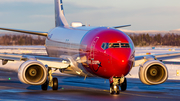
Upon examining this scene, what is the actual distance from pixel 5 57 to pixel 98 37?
24.8 feet

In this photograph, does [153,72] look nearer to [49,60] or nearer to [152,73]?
[152,73]

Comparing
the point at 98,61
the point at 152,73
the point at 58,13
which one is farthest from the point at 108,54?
the point at 58,13

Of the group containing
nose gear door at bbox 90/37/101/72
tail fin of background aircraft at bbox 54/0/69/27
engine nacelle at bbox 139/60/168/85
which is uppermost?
tail fin of background aircraft at bbox 54/0/69/27

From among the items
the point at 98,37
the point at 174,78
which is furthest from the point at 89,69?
the point at 174,78

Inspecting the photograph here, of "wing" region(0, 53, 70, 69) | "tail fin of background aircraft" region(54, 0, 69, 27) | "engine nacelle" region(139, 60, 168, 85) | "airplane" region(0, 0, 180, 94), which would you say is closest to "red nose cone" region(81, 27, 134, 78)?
"airplane" region(0, 0, 180, 94)

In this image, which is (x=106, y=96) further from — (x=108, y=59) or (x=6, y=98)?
(x=6, y=98)

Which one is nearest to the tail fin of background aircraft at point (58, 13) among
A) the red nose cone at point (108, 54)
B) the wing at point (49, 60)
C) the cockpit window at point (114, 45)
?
the wing at point (49, 60)

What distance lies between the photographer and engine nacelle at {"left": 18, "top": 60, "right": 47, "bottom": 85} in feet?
69.3

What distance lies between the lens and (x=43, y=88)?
23938mm

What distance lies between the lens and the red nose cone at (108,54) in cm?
1891

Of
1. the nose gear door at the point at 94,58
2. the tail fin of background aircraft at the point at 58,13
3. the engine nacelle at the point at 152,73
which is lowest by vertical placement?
the engine nacelle at the point at 152,73

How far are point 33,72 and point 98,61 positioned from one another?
14.2 feet

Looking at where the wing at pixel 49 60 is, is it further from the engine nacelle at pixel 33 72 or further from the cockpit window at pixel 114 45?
the cockpit window at pixel 114 45

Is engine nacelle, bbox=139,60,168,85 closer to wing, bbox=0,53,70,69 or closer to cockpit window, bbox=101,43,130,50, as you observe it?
cockpit window, bbox=101,43,130,50
